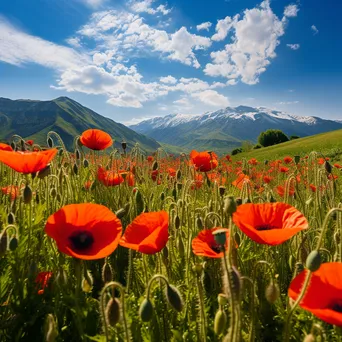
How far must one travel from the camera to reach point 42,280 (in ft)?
4.66

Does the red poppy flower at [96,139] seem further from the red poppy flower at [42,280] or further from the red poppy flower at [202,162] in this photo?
the red poppy flower at [42,280]

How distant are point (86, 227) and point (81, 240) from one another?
0.20 feet

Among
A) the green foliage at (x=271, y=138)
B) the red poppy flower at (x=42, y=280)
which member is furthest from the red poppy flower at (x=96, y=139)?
the green foliage at (x=271, y=138)

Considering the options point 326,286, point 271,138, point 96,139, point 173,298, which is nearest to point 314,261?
point 326,286

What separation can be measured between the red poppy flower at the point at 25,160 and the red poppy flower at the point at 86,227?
273mm

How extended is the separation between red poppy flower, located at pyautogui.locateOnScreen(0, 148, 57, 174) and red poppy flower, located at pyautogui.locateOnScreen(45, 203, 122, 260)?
273 mm

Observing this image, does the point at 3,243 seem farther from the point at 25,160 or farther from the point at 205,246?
the point at 205,246

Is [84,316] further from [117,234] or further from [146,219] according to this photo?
[146,219]

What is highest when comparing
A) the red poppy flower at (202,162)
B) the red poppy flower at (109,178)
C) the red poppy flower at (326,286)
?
the red poppy flower at (202,162)

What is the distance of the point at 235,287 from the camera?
2.79 feet

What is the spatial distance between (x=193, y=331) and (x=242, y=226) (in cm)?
52

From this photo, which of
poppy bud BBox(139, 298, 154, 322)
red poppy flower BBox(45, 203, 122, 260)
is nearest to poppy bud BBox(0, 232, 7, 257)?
red poppy flower BBox(45, 203, 122, 260)

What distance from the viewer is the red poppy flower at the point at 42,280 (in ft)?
4.62

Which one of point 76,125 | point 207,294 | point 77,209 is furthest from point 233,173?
point 76,125
